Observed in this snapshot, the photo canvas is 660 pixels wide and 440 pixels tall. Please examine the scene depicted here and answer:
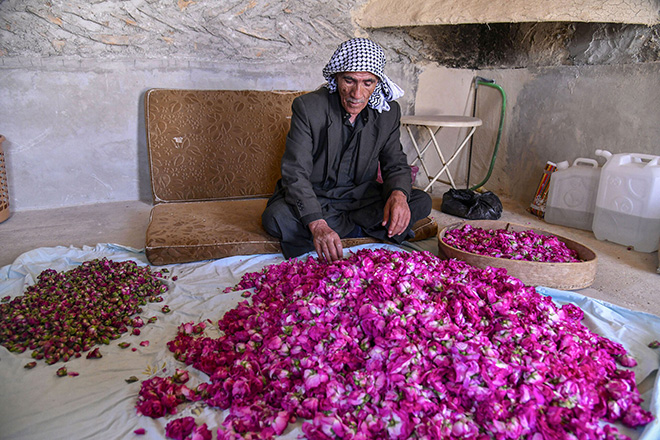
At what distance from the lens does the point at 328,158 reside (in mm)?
2600

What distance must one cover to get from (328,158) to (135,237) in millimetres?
→ 1356

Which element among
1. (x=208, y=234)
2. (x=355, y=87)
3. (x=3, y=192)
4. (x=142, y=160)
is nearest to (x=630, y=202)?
(x=355, y=87)

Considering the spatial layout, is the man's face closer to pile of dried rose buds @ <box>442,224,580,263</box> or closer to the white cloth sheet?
pile of dried rose buds @ <box>442,224,580,263</box>

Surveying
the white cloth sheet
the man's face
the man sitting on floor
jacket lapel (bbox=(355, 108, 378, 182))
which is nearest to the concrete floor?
the white cloth sheet

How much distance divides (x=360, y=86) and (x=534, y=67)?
2173 mm

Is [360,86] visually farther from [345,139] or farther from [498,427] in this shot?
[498,427]

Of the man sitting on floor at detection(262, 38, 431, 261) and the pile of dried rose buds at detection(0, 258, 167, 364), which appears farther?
the man sitting on floor at detection(262, 38, 431, 261)

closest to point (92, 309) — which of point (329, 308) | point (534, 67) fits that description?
point (329, 308)

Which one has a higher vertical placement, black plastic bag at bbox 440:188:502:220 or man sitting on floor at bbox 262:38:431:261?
man sitting on floor at bbox 262:38:431:261

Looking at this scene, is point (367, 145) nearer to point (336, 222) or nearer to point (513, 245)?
point (336, 222)

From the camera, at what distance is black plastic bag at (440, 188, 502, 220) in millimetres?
3434

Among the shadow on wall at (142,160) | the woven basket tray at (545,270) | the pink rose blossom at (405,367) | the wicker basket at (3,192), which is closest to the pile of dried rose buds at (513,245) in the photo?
the woven basket tray at (545,270)

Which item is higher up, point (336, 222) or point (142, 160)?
point (142, 160)

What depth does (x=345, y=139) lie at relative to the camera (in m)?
2.61
